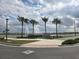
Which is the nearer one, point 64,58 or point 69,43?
point 64,58

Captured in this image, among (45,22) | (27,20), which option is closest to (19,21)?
(27,20)

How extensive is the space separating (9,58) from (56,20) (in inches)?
4381

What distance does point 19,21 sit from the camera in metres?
122

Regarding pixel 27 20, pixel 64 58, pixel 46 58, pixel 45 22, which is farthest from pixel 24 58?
pixel 27 20

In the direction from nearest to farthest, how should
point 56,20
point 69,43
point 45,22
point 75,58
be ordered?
point 75,58, point 69,43, point 45,22, point 56,20

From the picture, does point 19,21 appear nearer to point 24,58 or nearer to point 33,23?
point 33,23

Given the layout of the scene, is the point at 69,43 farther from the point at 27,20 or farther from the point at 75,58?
the point at 27,20

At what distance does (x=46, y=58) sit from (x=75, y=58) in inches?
96.5

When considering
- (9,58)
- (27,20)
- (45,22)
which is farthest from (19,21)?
(9,58)

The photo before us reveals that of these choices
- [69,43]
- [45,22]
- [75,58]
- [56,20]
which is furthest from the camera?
[56,20]

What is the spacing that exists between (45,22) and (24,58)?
98.4m

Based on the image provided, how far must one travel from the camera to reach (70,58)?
1788 centimetres

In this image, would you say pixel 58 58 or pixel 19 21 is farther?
pixel 19 21

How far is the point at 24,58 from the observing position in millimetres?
18109
